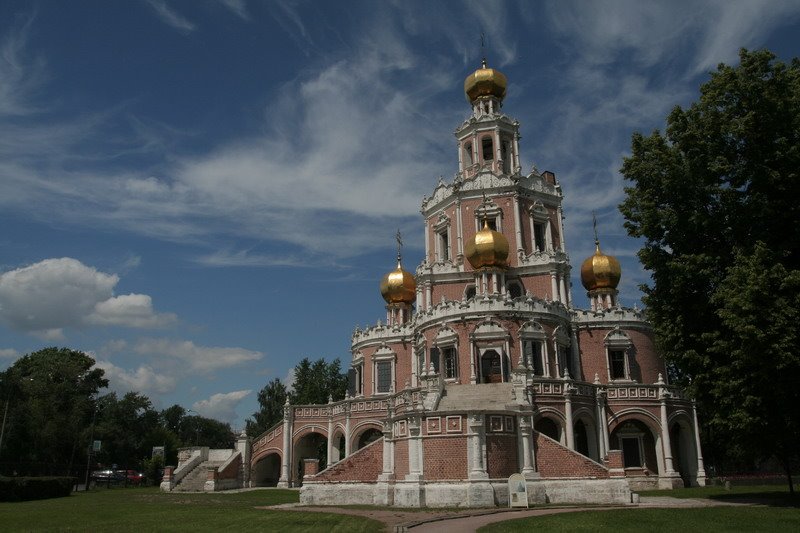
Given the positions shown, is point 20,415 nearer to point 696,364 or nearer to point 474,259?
point 474,259

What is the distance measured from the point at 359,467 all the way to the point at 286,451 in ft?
62.0

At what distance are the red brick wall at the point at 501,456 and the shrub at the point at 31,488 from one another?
917 inches

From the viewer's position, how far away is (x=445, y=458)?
2308 cm

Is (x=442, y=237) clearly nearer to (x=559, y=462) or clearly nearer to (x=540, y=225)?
(x=540, y=225)

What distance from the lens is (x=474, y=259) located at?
3872 centimetres

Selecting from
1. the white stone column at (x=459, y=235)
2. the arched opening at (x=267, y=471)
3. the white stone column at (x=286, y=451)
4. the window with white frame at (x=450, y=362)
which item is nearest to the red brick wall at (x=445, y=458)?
the window with white frame at (x=450, y=362)

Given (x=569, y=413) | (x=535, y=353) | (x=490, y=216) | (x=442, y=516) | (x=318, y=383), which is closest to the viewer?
(x=442, y=516)

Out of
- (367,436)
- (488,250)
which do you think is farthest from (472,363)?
(367,436)

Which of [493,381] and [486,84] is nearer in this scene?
[493,381]

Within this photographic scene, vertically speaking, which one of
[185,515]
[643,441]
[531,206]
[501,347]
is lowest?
[185,515]


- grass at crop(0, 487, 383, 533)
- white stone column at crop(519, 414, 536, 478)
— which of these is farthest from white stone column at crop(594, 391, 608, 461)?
grass at crop(0, 487, 383, 533)

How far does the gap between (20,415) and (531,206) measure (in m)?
42.7

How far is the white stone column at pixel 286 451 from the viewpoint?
42.0 metres

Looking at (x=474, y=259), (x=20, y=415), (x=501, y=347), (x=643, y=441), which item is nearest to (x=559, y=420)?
(x=501, y=347)
